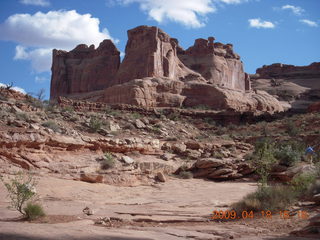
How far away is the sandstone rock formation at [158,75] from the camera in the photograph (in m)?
44.6

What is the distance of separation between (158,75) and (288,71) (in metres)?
53.2

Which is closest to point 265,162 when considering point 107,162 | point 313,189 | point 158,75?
point 313,189

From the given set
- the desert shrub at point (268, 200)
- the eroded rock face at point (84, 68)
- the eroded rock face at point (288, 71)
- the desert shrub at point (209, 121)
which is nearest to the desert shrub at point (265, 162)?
the desert shrub at point (268, 200)

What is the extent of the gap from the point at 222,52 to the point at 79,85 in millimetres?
29140

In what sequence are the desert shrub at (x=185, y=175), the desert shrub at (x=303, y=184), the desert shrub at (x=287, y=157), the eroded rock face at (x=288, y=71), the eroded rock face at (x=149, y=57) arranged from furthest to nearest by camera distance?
the eroded rock face at (x=288, y=71)
the eroded rock face at (x=149, y=57)
the desert shrub at (x=287, y=157)
the desert shrub at (x=185, y=175)
the desert shrub at (x=303, y=184)

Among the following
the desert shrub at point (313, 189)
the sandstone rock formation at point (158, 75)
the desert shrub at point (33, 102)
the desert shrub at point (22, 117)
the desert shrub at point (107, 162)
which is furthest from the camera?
the sandstone rock formation at point (158, 75)

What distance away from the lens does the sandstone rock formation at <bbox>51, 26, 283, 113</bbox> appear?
44.6 metres

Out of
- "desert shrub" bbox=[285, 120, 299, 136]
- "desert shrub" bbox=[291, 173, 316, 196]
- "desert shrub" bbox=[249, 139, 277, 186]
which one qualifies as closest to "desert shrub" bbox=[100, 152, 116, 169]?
"desert shrub" bbox=[249, 139, 277, 186]

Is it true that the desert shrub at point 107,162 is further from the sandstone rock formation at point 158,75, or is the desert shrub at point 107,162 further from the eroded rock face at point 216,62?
the eroded rock face at point 216,62

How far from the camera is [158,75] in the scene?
49.9 meters

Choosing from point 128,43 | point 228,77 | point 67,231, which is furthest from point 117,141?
point 228,77

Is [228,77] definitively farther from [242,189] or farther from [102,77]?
[242,189]
